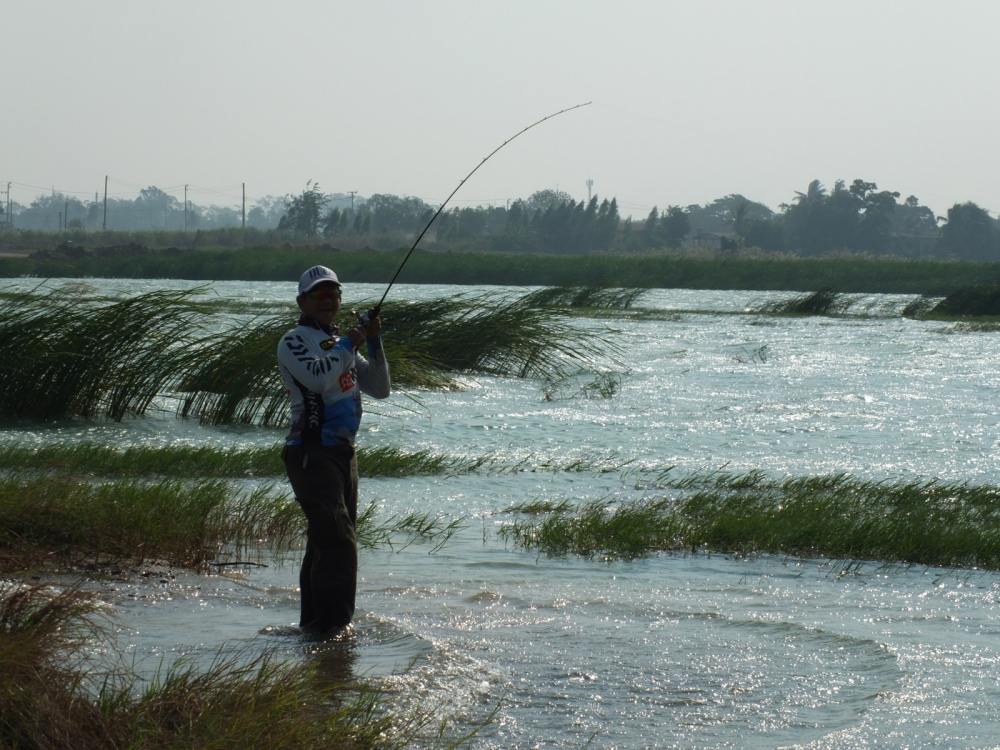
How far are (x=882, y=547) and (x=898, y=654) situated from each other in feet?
8.94

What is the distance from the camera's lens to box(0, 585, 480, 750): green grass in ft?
14.4

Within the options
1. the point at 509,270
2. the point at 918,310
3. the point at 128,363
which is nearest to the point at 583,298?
→ the point at 918,310

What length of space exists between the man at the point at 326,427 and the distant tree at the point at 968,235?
426 feet

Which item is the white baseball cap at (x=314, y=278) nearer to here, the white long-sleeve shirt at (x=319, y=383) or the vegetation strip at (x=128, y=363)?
the white long-sleeve shirt at (x=319, y=383)

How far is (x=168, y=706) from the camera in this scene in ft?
15.4

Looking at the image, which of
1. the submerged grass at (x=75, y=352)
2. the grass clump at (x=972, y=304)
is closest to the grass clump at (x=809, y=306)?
the grass clump at (x=972, y=304)

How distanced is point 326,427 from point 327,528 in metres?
0.45

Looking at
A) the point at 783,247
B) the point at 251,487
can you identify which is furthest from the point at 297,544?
the point at 783,247

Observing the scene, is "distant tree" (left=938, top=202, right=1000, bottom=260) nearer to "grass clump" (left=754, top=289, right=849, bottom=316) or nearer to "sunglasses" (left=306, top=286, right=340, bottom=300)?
"grass clump" (left=754, top=289, right=849, bottom=316)

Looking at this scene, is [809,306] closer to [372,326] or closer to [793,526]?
[793,526]

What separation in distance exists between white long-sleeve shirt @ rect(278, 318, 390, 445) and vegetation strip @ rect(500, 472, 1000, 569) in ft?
10.1

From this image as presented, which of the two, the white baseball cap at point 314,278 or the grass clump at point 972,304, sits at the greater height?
the white baseball cap at point 314,278

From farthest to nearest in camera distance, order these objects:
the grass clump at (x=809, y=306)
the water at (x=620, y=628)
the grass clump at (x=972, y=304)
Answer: the grass clump at (x=809, y=306)
the grass clump at (x=972, y=304)
the water at (x=620, y=628)

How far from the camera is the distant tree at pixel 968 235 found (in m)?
130
